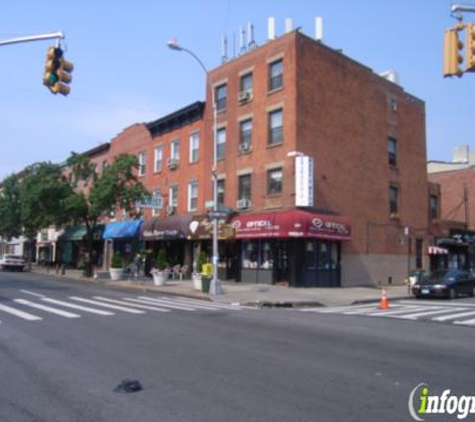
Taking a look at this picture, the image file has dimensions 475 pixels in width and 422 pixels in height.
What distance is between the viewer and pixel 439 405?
21.3 ft

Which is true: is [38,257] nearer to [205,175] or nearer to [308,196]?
[205,175]

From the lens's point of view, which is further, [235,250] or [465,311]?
[235,250]

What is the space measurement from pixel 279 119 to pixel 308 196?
5053 mm

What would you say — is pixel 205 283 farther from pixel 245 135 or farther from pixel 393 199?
pixel 393 199

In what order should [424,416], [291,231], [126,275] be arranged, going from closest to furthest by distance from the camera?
1. [424,416]
2. [291,231]
3. [126,275]

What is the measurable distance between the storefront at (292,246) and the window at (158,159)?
36.8 feet

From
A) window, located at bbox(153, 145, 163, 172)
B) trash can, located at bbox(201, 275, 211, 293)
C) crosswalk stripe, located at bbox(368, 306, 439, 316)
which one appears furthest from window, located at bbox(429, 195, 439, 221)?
trash can, located at bbox(201, 275, 211, 293)

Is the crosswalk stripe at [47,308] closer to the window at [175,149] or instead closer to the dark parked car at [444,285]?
A: the dark parked car at [444,285]

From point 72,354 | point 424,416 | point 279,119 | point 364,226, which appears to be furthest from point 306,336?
point 364,226

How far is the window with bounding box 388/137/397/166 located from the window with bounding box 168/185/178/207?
14429 mm

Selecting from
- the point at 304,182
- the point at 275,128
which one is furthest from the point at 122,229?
the point at 304,182

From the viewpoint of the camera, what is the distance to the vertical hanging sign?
27047 millimetres

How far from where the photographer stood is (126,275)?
121ft

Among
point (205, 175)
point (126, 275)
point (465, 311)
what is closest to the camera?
point (465, 311)
